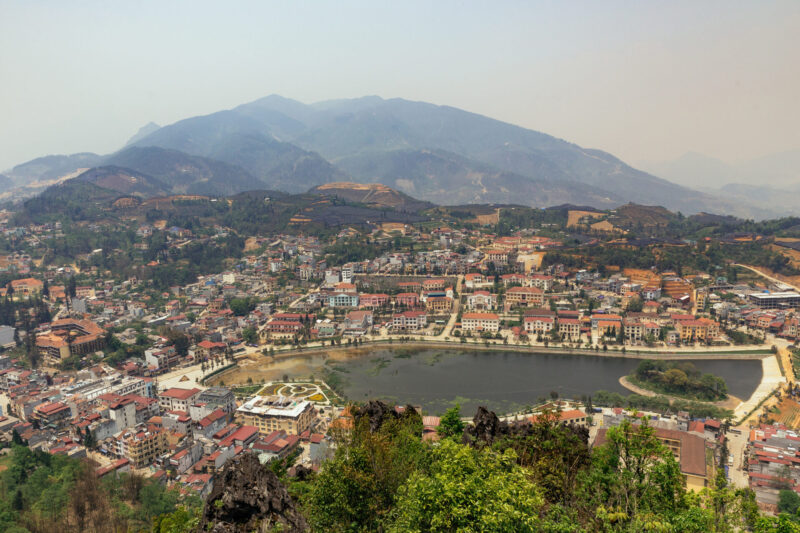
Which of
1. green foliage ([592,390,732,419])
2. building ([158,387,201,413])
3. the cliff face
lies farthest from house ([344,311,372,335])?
the cliff face

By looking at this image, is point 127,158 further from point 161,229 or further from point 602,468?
point 602,468

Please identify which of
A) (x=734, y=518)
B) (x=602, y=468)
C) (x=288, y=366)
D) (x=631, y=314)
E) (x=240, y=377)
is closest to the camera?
(x=734, y=518)

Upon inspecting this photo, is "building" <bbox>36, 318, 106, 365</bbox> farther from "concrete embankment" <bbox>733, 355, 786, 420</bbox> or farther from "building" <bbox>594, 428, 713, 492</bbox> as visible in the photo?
"concrete embankment" <bbox>733, 355, 786, 420</bbox>

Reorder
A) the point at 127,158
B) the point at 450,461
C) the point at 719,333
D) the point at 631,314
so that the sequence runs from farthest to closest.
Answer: the point at 127,158
the point at 631,314
the point at 719,333
the point at 450,461

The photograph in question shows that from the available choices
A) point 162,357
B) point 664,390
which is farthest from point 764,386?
point 162,357

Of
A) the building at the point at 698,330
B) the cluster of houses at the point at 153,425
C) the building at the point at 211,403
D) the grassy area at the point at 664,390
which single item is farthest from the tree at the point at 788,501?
the building at the point at 211,403

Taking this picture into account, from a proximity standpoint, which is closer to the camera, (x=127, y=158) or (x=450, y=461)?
(x=450, y=461)

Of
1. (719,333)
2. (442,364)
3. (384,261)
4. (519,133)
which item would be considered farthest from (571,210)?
(519,133)

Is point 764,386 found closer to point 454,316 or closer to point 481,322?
point 481,322
